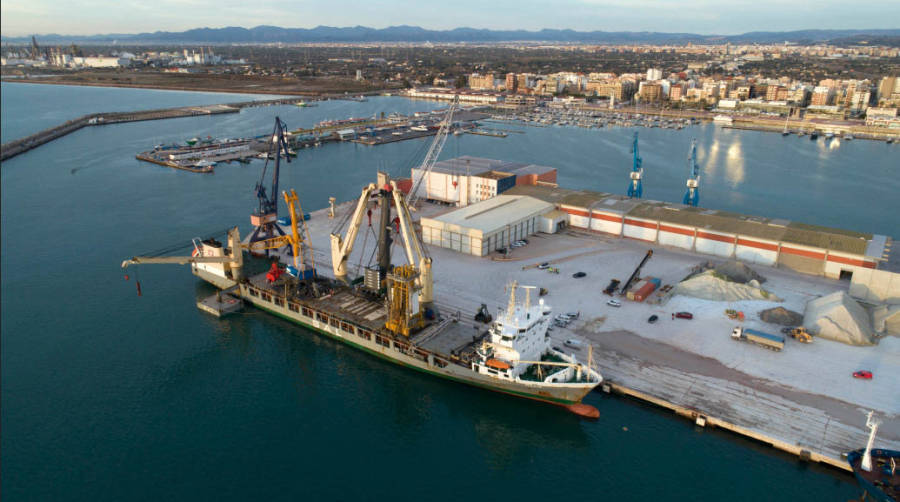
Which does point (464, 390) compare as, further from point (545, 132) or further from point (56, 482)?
point (545, 132)

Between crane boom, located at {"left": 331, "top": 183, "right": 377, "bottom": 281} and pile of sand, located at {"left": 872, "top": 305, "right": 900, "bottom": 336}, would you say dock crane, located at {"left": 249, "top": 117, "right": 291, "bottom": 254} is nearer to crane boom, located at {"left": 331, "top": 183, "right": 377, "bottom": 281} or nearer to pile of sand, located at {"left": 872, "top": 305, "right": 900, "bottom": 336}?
crane boom, located at {"left": 331, "top": 183, "right": 377, "bottom": 281}

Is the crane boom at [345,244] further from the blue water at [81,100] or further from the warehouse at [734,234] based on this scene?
the blue water at [81,100]

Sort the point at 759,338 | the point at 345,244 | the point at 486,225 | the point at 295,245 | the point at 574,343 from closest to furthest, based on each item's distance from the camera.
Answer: the point at 759,338
the point at 574,343
the point at 345,244
the point at 295,245
the point at 486,225

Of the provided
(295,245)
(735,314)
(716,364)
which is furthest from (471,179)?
(716,364)

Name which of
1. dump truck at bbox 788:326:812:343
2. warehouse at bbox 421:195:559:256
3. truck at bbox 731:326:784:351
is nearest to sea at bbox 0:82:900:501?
truck at bbox 731:326:784:351

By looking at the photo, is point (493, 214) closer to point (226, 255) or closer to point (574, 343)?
point (574, 343)

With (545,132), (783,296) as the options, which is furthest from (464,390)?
(545,132)
